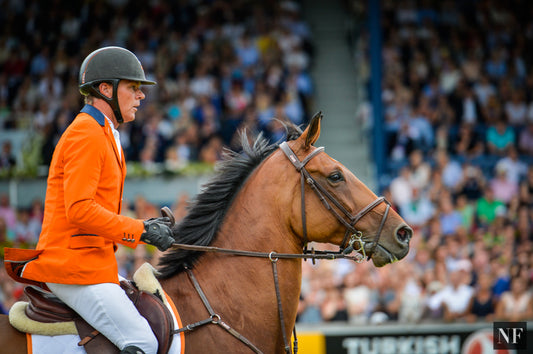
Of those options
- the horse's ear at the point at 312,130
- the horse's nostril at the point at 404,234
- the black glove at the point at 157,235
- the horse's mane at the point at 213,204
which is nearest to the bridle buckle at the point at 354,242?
the horse's nostril at the point at 404,234

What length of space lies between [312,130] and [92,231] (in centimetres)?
140

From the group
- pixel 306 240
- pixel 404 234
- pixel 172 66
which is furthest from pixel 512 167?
pixel 306 240

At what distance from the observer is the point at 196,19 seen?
1571cm

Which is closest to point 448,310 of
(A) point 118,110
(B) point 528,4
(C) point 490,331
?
(C) point 490,331

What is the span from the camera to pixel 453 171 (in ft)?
37.9

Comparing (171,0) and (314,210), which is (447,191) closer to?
(314,210)

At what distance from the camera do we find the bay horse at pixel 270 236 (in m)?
3.42

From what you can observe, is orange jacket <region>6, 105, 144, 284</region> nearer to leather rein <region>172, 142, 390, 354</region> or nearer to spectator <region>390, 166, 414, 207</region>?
leather rein <region>172, 142, 390, 354</region>

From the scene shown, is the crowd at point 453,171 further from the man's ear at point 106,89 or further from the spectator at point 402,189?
the man's ear at point 106,89

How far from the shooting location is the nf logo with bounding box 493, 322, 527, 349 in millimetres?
6363

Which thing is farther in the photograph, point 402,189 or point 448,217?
point 402,189

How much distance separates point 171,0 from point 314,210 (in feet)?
44.9

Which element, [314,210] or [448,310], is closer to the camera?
[314,210]

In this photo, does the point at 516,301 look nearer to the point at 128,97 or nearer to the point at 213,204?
the point at 213,204
